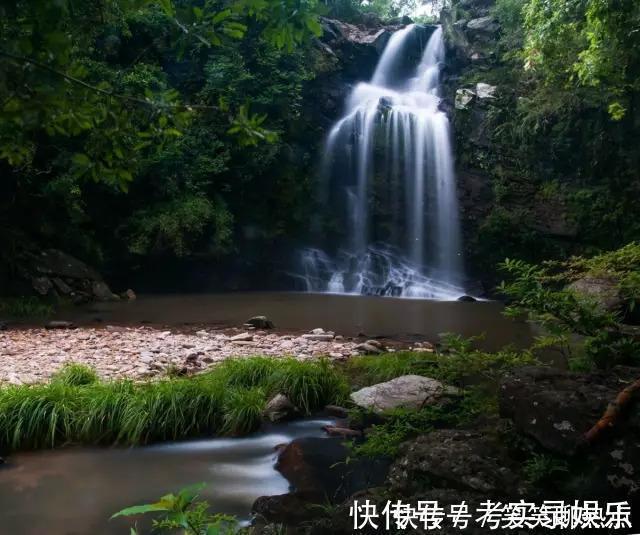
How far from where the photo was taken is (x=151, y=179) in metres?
15.2

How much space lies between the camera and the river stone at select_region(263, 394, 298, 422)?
4914mm

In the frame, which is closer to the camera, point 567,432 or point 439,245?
point 567,432

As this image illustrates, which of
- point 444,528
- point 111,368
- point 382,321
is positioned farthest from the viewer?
point 382,321

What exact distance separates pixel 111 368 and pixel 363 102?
15.2 m

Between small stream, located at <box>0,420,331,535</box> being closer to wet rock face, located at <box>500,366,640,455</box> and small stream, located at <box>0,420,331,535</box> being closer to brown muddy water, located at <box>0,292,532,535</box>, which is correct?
brown muddy water, located at <box>0,292,532,535</box>

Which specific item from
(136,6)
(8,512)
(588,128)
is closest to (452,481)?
(136,6)

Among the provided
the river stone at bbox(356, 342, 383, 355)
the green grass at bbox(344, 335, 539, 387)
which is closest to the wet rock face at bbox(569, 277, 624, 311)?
the green grass at bbox(344, 335, 539, 387)

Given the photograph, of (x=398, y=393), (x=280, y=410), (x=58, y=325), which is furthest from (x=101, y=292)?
(x=398, y=393)

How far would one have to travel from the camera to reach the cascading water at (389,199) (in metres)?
17.3

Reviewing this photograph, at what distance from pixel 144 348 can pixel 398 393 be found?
4069 mm

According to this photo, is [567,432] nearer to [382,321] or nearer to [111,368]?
[111,368]

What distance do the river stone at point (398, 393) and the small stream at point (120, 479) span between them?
0.48 m

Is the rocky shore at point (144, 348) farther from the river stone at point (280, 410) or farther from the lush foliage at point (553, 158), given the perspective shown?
the lush foliage at point (553, 158)

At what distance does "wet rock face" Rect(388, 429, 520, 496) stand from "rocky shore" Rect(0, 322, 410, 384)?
3.73m
